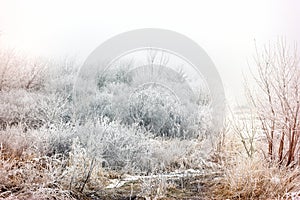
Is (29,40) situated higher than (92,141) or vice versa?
(29,40)

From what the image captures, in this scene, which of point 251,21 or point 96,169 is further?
point 251,21

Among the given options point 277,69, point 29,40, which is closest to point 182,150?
point 277,69

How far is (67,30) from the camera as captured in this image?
2.35 meters

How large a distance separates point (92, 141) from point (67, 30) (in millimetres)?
656

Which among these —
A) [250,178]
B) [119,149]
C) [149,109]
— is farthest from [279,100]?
[119,149]

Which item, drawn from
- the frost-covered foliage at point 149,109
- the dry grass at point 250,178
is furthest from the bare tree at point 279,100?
the frost-covered foliage at point 149,109

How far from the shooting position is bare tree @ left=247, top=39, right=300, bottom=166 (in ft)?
7.75

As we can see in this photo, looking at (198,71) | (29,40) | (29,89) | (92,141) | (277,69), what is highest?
(277,69)

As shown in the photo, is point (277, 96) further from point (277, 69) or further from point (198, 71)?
point (198, 71)

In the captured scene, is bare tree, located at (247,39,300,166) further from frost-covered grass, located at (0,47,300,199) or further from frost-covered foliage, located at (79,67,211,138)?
frost-covered foliage, located at (79,67,211,138)

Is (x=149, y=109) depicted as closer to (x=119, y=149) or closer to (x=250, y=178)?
(x=119, y=149)

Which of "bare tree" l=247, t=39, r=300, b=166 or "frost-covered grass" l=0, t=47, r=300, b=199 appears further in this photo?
"bare tree" l=247, t=39, r=300, b=166

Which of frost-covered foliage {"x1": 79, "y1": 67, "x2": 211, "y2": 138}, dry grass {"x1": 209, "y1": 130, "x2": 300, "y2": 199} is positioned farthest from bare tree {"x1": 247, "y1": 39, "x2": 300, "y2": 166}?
frost-covered foliage {"x1": 79, "y1": 67, "x2": 211, "y2": 138}

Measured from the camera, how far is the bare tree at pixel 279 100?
236 centimetres
